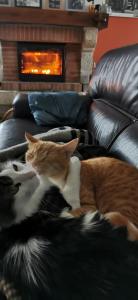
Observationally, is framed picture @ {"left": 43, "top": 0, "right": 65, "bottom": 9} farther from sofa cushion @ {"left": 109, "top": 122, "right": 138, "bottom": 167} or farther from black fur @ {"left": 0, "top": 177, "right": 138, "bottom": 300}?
black fur @ {"left": 0, "top": 177, "right": 138, "bottom": 300}

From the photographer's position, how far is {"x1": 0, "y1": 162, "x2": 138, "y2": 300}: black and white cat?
23.2 inches

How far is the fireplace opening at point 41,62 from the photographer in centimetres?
390

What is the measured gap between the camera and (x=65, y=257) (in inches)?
24.1

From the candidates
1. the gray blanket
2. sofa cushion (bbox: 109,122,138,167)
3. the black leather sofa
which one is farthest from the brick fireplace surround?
sofa cushion (bbox: 109,122,138,167)

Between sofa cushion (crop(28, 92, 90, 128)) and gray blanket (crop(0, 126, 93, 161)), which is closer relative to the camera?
gray blanket (crop(0, 126, 93, 161))

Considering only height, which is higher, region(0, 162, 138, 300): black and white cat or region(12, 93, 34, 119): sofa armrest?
region(0, 162, 138, 300): black and white cat

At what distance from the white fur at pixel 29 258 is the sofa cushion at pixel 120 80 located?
1045mm

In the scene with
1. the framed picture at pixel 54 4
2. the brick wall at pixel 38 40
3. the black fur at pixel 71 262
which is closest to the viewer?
the black fur at pixel 71 262

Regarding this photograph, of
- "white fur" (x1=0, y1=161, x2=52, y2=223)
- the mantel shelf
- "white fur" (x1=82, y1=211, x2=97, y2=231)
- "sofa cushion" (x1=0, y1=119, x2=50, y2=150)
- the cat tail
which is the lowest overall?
"sofa cushion" (x1=0, y1=119, x2=50, y2=150)

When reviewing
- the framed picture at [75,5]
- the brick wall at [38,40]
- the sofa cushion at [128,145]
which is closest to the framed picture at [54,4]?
the framed picture at [75,5]

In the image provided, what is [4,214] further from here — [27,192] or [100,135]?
[100,135]

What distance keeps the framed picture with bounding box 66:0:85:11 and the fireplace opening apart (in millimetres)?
567

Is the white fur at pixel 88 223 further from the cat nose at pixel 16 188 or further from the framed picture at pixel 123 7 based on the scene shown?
the framed picture at pixel 123 7

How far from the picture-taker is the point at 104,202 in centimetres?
111
